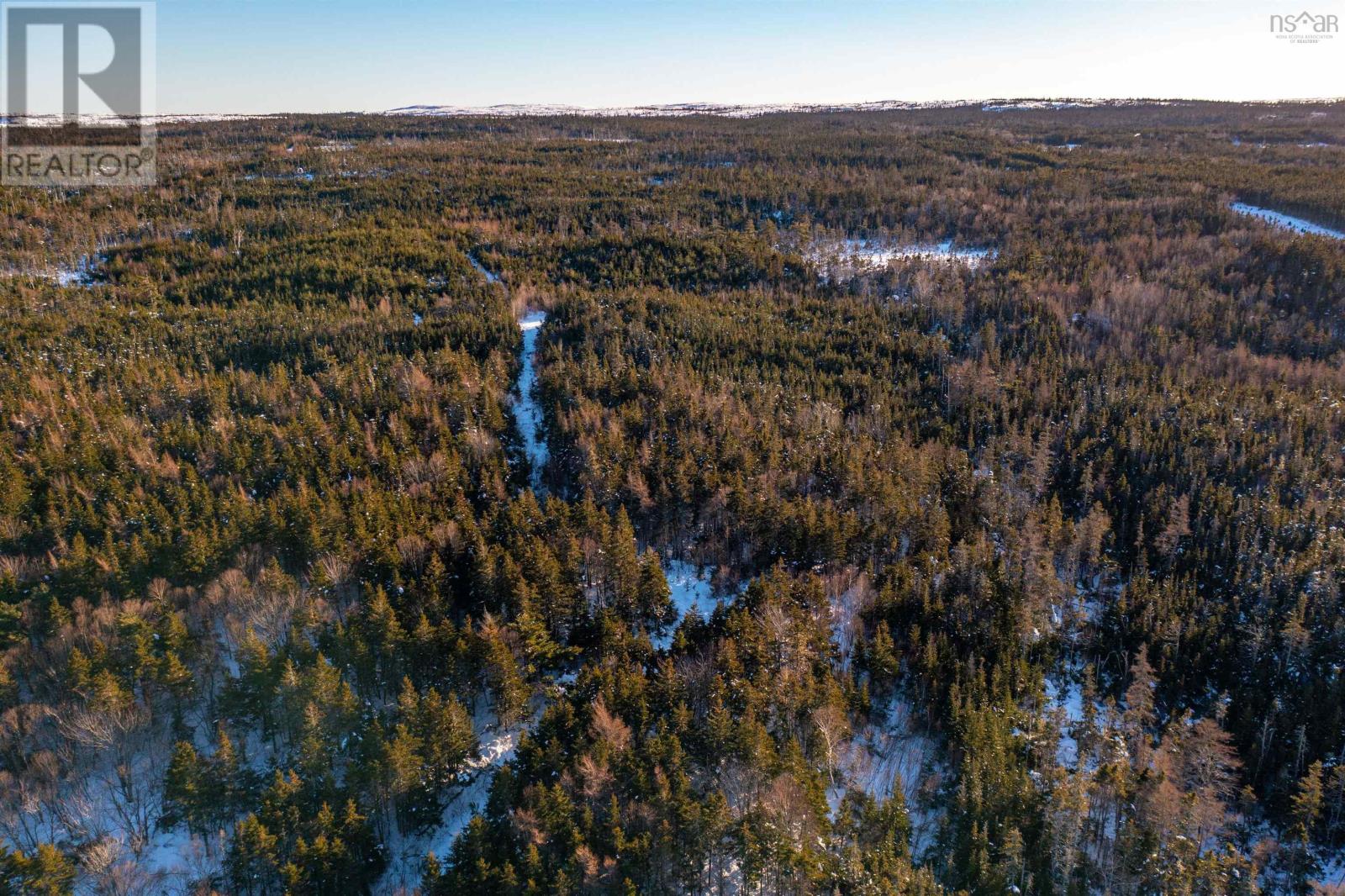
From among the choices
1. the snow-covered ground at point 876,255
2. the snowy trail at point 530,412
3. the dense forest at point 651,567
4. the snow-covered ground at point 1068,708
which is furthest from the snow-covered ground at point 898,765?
the snow-covered ground at point 876,255

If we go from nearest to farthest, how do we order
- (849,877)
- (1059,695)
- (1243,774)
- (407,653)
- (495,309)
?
(849,877) < (407,653) < (1243,774) < (1059,695) < (495,309)

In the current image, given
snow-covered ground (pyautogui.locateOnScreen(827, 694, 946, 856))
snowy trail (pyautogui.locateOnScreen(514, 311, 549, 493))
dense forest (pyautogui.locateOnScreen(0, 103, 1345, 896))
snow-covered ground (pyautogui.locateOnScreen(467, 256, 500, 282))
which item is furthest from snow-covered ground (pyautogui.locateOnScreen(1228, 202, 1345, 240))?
snow-covered ground (pyautogui.locateOnScreen(467, 256, 500, 282))

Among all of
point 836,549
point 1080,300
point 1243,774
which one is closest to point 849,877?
point 836,549

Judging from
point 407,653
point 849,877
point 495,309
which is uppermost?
point 495,309

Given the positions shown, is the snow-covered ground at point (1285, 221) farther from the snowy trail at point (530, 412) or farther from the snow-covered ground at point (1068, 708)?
the snowy trail at point (530, 412)

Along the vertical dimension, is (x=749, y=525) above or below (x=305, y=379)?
below

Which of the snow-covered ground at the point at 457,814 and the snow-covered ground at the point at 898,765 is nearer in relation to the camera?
the snow-covered ground at the point at 457,814

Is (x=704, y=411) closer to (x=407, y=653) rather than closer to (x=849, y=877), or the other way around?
(x=407, y=653)

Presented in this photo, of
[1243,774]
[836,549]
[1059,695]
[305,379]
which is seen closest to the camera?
[1243,774]
